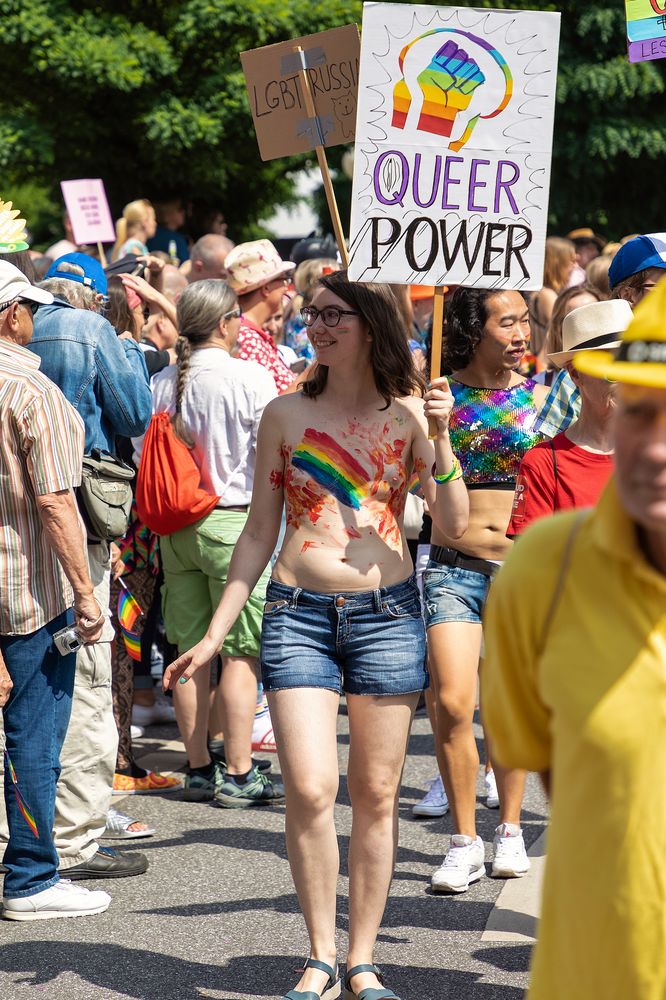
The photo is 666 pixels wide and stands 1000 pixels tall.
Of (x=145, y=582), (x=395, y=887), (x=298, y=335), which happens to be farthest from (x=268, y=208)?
(x=395, y=887)

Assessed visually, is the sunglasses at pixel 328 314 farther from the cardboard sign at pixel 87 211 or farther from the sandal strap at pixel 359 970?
the cardboard sign at pixel 87 211

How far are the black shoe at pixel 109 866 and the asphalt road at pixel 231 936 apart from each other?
5 cm

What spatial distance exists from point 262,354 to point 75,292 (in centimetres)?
152

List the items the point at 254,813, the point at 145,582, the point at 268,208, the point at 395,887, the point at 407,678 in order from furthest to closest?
1. the point at 268,208
2. the point at 145,582
3. the point at 254,813
4. the point at 395,887
5. the point at 407,678

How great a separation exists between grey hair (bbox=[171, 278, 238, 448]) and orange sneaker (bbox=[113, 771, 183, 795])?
156cm

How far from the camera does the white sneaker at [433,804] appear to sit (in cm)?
645

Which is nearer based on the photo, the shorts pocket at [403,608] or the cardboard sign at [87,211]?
the shorts pocket at [403,608]

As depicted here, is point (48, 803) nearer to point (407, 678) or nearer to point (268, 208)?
point (407, 678)

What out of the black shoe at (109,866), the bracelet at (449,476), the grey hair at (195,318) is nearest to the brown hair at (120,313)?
the grey hair at (195,318)

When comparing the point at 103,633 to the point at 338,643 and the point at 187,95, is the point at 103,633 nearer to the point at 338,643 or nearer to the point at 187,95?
the point at 338,643

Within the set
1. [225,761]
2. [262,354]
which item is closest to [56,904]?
[225,761]

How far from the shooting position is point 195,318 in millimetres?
6727

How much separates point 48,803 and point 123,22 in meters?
22.1

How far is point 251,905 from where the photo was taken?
17.2 ft
